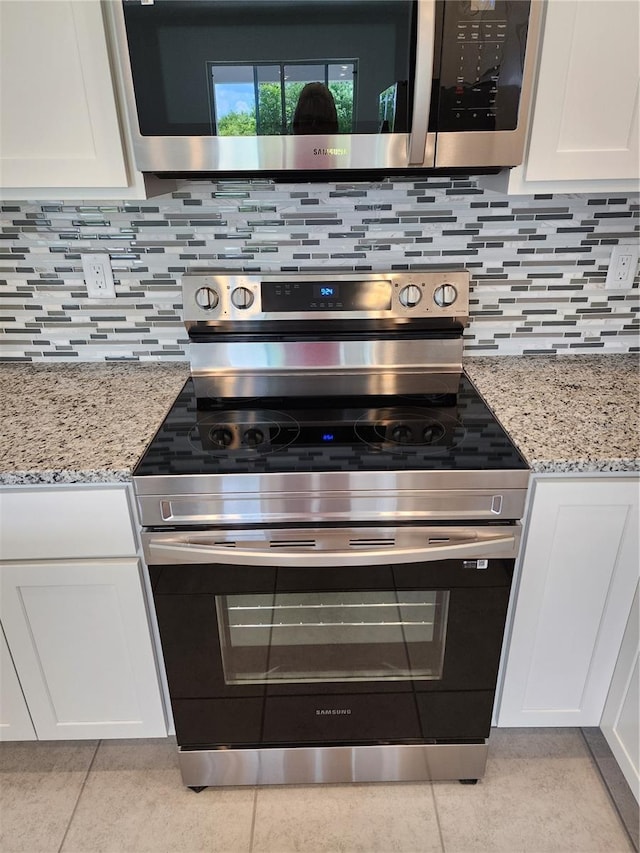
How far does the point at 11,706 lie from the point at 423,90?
67.3 inches

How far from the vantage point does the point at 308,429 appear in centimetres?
136

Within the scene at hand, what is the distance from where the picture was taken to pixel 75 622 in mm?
1344

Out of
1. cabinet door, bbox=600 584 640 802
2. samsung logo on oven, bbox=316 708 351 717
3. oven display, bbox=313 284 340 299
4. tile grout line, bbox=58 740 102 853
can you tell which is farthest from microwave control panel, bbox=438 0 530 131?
tile grout line, bbox=58 740 102 853

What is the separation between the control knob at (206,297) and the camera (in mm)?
1538

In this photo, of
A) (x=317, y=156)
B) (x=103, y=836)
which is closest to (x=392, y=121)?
(x=317, y=156)

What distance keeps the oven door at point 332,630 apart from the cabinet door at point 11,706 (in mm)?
399

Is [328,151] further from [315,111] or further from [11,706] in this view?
[11,706]

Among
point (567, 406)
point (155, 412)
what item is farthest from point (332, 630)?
point (567, 406)

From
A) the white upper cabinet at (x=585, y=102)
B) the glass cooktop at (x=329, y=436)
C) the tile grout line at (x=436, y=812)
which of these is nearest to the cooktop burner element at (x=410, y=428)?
the glass cooktop at (x=329, y=436)

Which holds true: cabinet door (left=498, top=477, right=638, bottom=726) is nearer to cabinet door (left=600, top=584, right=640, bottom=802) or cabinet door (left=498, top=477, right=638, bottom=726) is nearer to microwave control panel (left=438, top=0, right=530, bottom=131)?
cabinet door (left=600, top=584, right=640, bottom=802)

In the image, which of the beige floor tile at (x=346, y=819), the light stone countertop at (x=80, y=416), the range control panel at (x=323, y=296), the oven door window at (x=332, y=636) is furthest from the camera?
the range control panel at (x=323, y=296)

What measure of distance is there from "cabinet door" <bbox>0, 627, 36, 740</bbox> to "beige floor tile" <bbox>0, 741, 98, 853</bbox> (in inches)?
5.5

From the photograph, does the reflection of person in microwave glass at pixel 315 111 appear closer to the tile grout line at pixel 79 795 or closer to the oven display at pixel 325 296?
the oven display at pixel 325 296

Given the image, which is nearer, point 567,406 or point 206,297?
point 567,406
